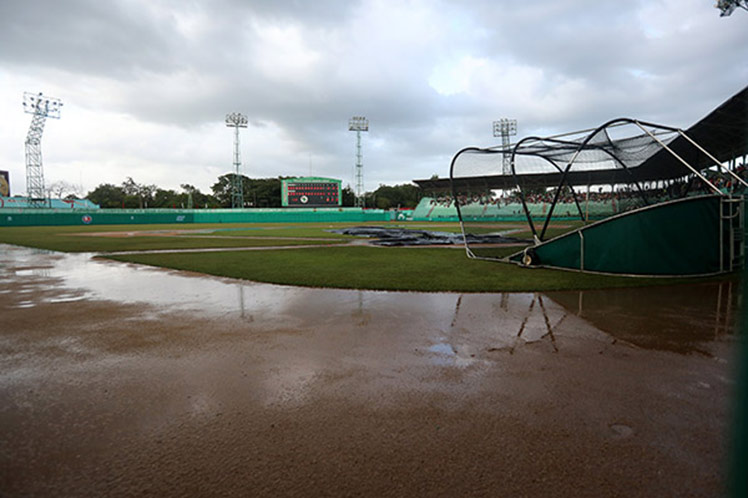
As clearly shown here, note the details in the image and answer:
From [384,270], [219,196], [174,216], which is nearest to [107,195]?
[219,196]

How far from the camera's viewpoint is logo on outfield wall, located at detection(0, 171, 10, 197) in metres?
59.8

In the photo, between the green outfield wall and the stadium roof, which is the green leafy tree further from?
the stadium roof

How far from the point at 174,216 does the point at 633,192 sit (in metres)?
46.4

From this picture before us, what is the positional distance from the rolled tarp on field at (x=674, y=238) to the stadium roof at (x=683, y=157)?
11.8ft

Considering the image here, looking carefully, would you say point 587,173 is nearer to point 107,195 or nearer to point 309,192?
point 309,192

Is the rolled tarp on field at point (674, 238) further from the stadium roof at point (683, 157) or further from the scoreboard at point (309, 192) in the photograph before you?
the scoreboard at point (309, 192)

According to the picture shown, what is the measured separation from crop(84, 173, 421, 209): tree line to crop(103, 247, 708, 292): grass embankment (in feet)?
216

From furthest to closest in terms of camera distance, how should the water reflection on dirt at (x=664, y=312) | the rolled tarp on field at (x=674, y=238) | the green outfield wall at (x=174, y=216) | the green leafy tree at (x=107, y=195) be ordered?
the green leafy tree at (x=107, y=195) → the green outfield wall at (x=174, y=216) → the rolled tarp on field at (x=674, y=238) → the water reflection on dirt at (x=664, y=312)

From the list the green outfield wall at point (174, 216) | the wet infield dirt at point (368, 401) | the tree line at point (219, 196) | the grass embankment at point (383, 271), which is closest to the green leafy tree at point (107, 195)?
the tree line at point (219, 196)

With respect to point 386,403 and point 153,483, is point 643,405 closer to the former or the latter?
point 386,403

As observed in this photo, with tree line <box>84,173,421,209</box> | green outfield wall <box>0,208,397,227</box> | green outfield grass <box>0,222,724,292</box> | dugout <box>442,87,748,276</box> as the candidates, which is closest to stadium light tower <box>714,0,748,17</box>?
dugout <box>442,87,748,276</box>

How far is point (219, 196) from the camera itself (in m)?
89.6

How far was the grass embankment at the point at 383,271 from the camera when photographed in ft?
22.6

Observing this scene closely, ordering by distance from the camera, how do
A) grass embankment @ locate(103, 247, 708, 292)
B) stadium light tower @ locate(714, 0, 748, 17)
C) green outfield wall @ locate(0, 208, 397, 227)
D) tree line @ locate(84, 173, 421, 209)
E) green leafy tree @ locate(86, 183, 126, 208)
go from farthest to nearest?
green leafy tree @ locate(86, 183, 126, 208) < tree line @ locate(84, 173, 421, 209) < green outfield wall @ locate(0, 208, 397, 227) < stadium light tower @ locate(714, 0, 748, 17) < grass embankment @ locate(103, 247, 708, 292)
